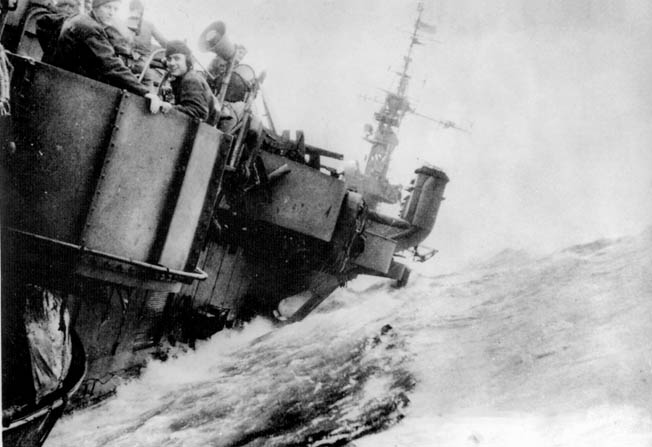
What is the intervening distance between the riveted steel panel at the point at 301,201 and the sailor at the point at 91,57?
3574mm

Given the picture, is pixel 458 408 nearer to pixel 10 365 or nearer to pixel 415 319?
pixel 10 365

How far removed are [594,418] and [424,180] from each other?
335 inches

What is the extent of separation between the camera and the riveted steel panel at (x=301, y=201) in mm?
7387

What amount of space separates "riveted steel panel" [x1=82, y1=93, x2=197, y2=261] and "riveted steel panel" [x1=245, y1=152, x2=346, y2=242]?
11.0 ft

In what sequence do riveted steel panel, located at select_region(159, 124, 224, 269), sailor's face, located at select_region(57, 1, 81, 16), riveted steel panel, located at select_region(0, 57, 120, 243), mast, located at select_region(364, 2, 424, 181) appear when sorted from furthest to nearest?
mast, located at select_region(364, 2, 424, 181) < sailor's face, located at select_region(57, 1, 81, 16) < riveted steel panel, located at select_region(159, 124, 224, 269) < riveted steel panel, located at select_region(0, 57, 120, 243)

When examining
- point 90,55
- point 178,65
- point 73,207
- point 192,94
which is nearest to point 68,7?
point 178,65

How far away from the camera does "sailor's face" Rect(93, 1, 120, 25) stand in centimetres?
443

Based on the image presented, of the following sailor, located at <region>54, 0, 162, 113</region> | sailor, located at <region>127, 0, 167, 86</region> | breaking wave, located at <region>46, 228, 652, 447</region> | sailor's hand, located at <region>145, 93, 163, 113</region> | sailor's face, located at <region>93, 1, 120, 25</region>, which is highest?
sailor, located at <region>127, 0, 167, 86</region>

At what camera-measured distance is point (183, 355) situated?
825 cm

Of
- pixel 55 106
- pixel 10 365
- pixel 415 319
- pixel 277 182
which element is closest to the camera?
pixel 55 106

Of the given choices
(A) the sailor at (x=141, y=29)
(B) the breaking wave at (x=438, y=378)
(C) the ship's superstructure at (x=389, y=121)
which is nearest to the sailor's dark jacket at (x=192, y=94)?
(B) the breaking wave at (x=438, y=378)

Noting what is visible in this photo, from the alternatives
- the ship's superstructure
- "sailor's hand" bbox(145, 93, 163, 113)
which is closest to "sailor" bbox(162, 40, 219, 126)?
"sailor's hand" bbox(145, 93, 163, 113)

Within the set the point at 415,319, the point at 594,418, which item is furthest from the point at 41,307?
the point at 415,319

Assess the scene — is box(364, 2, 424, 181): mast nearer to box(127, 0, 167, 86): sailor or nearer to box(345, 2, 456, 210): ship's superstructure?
box(345, 2, 456, 210): ship's superstructure
